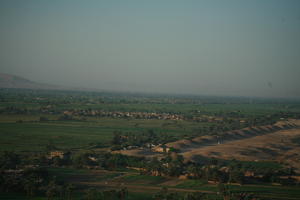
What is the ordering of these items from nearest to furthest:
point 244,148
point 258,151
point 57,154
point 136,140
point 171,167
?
1. point 171,167
2. point 57,154
3. point 258,151
4. point 244,148
5. point 136,140

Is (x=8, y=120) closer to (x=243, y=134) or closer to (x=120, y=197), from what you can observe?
(x=243, y=134)

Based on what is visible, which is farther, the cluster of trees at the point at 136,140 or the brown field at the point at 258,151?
the cluster of trees at the point at 136,140

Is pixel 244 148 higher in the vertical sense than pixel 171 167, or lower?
lower

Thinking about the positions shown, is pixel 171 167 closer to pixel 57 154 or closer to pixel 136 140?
pixel 57 154

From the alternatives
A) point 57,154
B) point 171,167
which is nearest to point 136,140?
point 57,154

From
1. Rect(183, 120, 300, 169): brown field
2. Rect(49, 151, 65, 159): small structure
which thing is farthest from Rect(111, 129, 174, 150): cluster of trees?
Rect(49, 151, 65, 159): small structure

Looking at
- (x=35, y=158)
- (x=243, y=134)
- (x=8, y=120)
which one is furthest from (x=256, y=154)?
(x=8, y=120)

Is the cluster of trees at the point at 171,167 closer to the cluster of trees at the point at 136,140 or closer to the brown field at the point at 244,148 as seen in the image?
the brown field at the point at 244,148

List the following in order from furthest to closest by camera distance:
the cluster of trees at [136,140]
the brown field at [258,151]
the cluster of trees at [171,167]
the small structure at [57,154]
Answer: the cluster of trees at [136,140] < the brown field at [258,151] < the small structure at [57,154] < the cluster of trees at [171,167]

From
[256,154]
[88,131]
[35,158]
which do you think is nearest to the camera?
[35,158]

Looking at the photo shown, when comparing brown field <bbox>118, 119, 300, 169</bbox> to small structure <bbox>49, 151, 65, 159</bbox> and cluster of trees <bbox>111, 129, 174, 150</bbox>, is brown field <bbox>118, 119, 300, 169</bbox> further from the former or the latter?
small structure <bbox>49, 151, 65, 159</bbox>

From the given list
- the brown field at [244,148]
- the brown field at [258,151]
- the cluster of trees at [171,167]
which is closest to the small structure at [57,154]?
the cluster of trees at [171,167]
